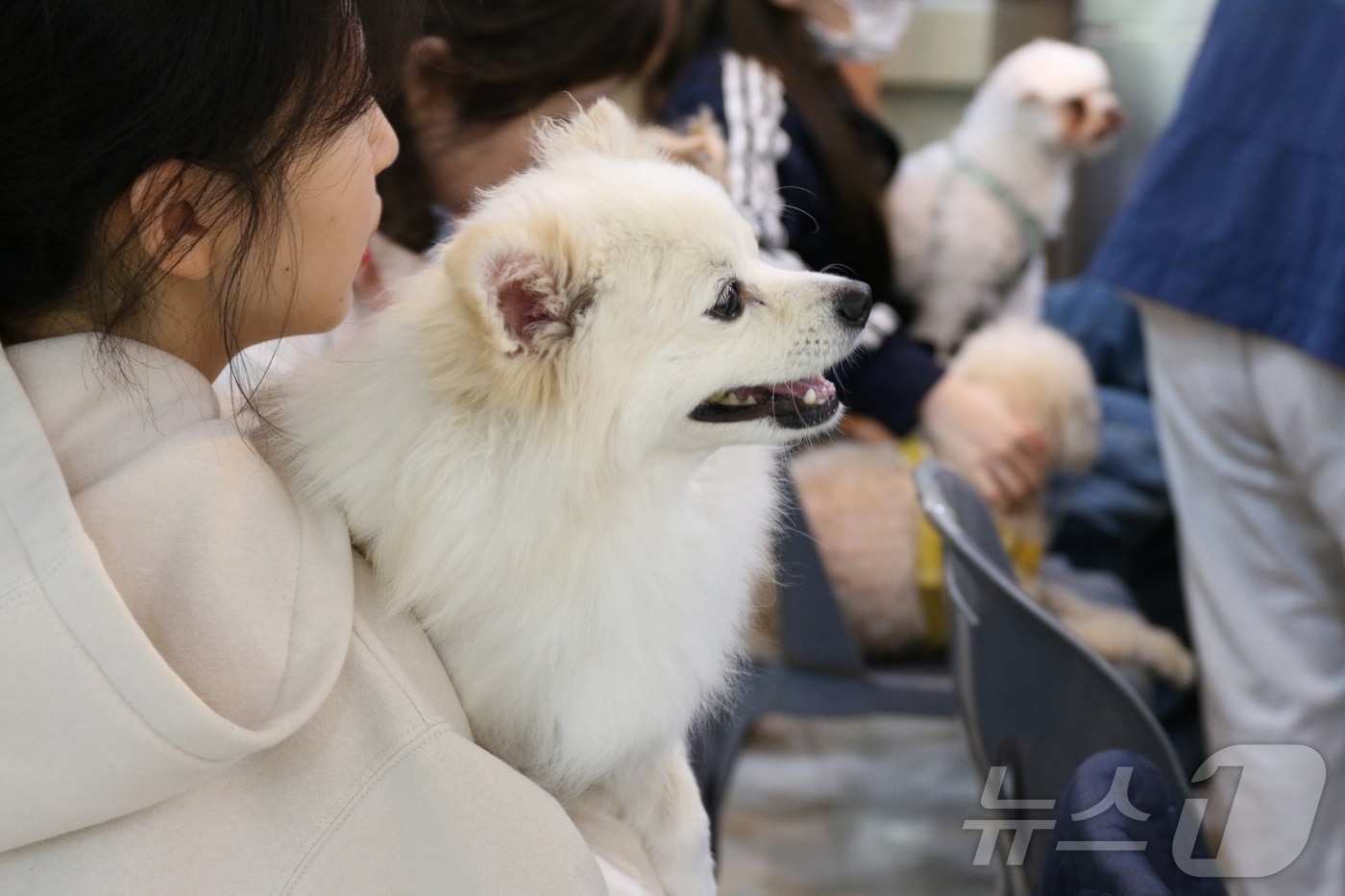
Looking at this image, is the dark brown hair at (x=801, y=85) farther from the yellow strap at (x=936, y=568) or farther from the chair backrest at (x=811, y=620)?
the chair backrest at (x=811, y=620)

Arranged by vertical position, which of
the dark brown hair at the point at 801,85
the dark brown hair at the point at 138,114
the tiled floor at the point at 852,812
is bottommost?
the tiled floor at the point at 852,812

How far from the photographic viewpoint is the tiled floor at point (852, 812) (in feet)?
6.49

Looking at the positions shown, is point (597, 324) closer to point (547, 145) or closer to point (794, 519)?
point (547, 145)

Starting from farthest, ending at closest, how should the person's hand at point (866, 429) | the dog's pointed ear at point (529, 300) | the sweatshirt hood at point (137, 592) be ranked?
the person's hand at point (866, 429)
the dog's pointed ear at point (529, 300)
the sweatshirt hood at point (137, 592)

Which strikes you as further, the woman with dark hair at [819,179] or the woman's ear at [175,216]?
the woman with dark hair at [819,179]

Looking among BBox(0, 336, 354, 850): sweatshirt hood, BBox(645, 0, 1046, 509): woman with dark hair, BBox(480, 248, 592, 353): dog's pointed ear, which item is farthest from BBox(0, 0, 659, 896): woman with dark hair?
BBox(645, 0, 1046, 509): woman with dark hair

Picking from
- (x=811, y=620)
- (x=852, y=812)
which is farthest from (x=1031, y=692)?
(x=852, y=812)

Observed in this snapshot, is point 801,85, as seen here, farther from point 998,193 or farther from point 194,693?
point 194,693

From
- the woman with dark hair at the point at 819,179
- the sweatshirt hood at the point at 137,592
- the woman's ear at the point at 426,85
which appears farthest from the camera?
the woman with dark hair at the point at 819,179

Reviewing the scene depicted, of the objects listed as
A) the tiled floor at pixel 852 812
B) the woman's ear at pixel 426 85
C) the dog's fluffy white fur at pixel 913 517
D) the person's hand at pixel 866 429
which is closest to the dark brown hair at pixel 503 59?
the woman's ear at pixel 426 85

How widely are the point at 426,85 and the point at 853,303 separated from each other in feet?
2.00

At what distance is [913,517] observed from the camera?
1.73 metres

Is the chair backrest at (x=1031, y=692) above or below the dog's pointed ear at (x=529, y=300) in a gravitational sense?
below

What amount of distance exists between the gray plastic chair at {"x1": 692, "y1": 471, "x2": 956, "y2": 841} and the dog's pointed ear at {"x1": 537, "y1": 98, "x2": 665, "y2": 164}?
28.4 inches
